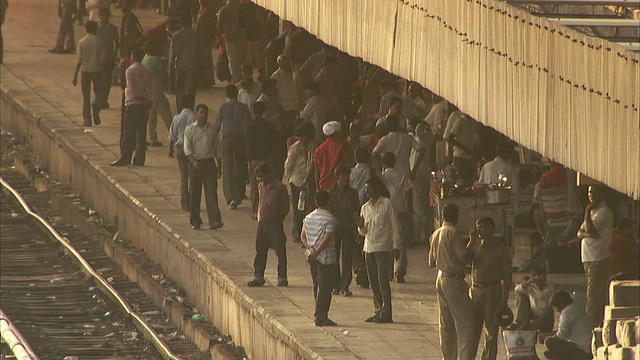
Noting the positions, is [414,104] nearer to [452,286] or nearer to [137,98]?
[137,98]

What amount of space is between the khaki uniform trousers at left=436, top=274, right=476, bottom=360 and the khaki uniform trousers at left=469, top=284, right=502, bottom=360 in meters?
0.10

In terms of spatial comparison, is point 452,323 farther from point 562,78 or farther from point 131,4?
point 131,4

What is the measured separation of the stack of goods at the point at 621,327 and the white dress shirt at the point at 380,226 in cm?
354

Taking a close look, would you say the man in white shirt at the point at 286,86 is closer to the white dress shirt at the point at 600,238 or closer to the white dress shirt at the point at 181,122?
the white dress shirt at the point at 181,122

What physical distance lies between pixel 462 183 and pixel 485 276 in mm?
3339

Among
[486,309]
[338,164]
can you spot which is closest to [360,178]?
[338,164]

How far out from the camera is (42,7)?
39.5m

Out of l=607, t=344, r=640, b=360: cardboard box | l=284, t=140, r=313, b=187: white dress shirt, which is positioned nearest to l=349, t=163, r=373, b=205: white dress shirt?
l=284, t=140, r=313, b=187: white dress shirt

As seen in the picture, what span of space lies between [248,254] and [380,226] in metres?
4.04

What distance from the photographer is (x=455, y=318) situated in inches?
657

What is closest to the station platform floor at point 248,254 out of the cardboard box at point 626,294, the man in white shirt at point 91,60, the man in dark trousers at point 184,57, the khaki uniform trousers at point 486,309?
the man in white shirt at point 91,60

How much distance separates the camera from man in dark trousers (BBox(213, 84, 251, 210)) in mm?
22203

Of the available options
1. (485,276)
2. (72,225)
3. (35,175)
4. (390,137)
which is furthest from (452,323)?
(35,175)

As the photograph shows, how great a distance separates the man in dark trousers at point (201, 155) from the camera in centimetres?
2177
